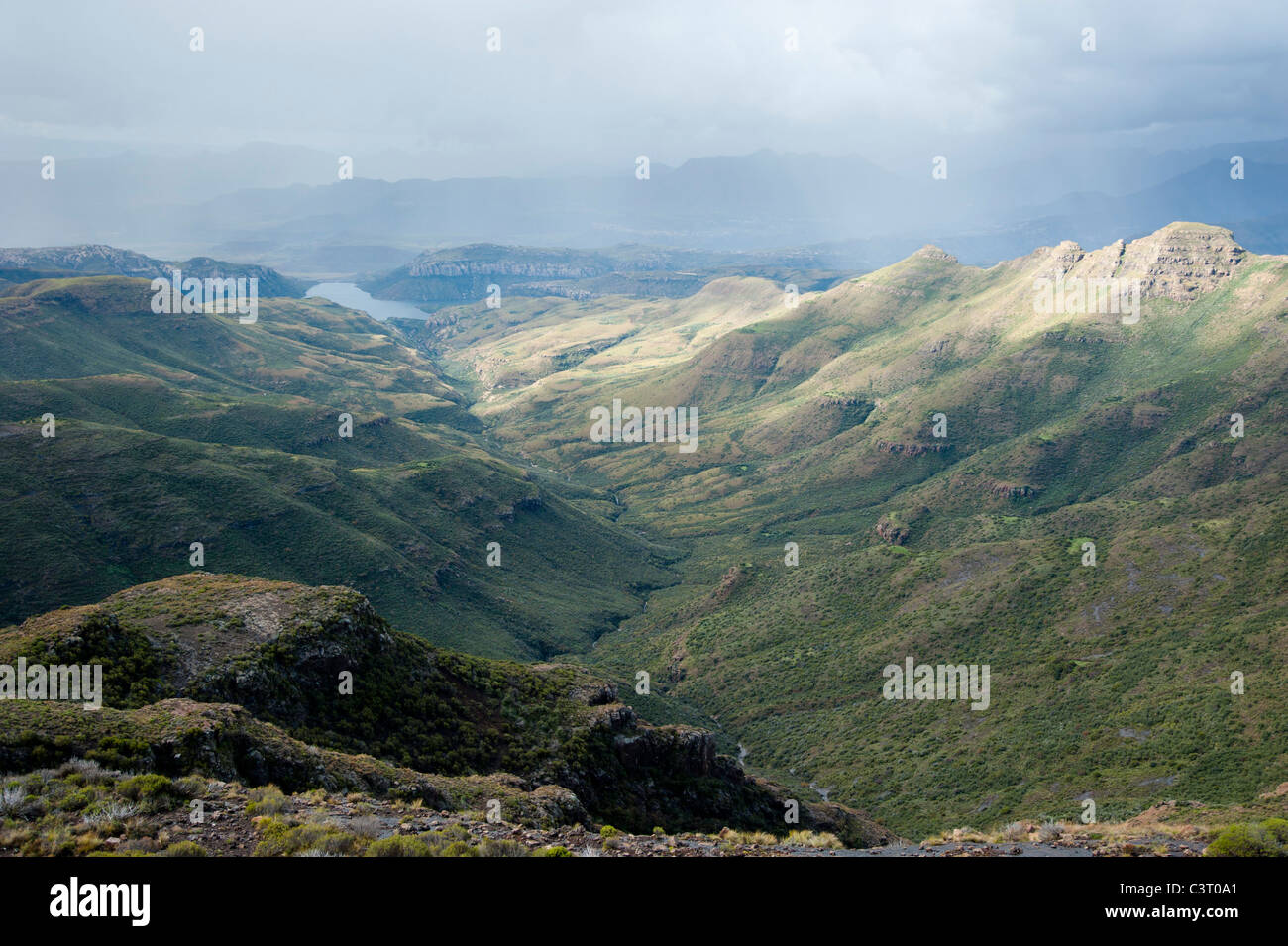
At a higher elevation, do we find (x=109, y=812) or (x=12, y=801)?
(x=12, y=801)

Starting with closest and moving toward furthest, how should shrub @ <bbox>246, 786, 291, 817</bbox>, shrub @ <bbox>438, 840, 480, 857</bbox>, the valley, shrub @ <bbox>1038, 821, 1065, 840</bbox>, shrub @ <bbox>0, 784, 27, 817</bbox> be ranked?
shrub @ <bbox>0, 784, 27, 817</bbox> < shrub @ <bbox>438, 840, 480, 857</bbox> < shrub @ <bbox>246, 786, 291, 817</bbox> < shrub @ <bbox>1038, 821, 1065, 840</bbox> < the valley

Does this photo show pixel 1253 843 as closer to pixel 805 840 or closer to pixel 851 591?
pixel 805 840

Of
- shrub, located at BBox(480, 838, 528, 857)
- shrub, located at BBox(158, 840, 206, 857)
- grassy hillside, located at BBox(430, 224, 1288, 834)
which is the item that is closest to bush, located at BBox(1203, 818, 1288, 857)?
shrub, located at BBox(480, 838, 528, 857)

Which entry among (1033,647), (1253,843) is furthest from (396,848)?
(1033,647)

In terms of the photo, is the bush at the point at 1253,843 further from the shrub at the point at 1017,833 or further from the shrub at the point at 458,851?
the shrub at the point at 458,851

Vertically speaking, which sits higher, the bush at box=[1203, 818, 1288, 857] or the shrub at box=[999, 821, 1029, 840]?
the bush at box=[1203, 818, 1288, 857]

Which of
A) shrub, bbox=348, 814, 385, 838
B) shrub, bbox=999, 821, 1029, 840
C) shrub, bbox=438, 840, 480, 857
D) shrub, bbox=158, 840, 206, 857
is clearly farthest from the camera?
shrub, bbox=999, 821, 1029, 840

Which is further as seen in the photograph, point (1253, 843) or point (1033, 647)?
point (1033, 647)

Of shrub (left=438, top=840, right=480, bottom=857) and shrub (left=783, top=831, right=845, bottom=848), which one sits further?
shrub (left=783, top=831, right=845, bottom=848)

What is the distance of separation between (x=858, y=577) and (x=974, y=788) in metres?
66.1

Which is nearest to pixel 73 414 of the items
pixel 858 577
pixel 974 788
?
pixel 858 577

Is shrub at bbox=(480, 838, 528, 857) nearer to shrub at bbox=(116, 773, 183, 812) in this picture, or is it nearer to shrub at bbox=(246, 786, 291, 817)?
shrub at bbox=(246, 786, 291, 817)
